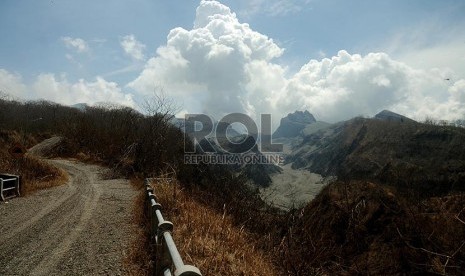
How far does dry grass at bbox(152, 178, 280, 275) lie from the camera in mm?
5891

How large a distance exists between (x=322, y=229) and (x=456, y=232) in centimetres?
606

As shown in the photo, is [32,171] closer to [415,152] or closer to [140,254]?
[140,254]

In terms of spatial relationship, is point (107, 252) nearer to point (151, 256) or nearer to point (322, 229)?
point (151, 256)

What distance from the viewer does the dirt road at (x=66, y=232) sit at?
619cm

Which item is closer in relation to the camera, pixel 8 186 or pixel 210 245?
pixel 210 245

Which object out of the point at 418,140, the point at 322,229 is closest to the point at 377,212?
the point at 322,229

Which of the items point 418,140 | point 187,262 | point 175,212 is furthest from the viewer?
point 418,140

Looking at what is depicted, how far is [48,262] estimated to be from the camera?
633 cm

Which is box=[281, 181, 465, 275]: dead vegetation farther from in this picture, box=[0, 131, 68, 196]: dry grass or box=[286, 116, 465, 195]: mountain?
box=[286, 116, 465, 195]: mountain

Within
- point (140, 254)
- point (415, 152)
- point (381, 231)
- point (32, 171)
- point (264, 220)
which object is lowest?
point (415, 152)

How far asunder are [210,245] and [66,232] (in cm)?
378

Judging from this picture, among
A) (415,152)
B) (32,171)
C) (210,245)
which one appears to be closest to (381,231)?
(210,245)

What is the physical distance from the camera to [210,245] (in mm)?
6430

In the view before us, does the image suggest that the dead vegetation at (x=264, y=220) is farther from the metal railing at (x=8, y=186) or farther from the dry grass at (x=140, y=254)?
the metal railing at (x=8, y=186)
